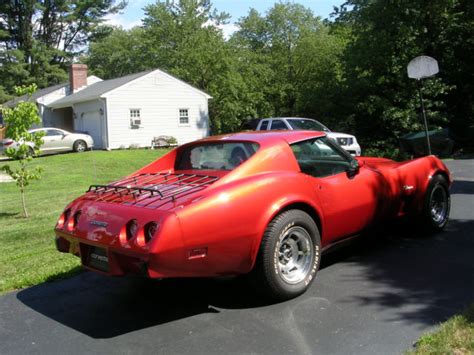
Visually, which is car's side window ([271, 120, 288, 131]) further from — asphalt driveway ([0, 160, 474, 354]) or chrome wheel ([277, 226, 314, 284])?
chrome wheel ([277, 226, 314, 284])

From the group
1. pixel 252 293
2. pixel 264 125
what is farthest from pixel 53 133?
pixel 252 293

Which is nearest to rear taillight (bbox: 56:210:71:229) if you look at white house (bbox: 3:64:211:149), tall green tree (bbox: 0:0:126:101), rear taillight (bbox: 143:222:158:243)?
rear taillight (bbox: 143:222:158:243)

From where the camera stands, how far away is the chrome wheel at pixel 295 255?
428 cm

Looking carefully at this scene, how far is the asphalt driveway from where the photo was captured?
11.6 feet

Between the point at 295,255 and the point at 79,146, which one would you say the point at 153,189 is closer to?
the point at 295,255

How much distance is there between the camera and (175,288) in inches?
188

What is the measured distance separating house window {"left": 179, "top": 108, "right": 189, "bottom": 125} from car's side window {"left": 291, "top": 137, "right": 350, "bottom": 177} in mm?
23923

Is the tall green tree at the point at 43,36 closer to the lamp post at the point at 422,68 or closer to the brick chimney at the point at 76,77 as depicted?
the brick chimney at the point at 76,77

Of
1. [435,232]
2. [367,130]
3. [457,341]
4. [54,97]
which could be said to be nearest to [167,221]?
[457,341]

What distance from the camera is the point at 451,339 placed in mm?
Result: 3324

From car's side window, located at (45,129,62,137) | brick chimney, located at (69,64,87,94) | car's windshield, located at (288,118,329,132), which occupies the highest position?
brick chimney, located at (69,64,87,94)

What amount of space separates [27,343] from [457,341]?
3084 mm

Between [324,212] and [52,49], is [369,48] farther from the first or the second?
[52,49]

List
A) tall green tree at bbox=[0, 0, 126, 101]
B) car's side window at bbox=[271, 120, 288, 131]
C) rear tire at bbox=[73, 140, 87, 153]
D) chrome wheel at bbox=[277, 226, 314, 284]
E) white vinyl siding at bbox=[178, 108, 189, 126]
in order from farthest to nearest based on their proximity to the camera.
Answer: tall green tree at bbox=[0, 0, 126, 101] < white vinyl siding at bbox=[178, 108, 189, 126] < rear tire at bbox=[73, 140, 87, 153] < car's side window at bbox=[271, 120, 288, 131] < chrome wheel at bbox=[277, 226, 314, 284]
